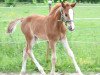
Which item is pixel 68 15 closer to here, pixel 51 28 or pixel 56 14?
pixel 56 14

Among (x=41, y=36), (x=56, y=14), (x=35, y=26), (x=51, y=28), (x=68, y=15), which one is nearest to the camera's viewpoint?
(x=68, y=15)

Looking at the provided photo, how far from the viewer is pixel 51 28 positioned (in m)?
7.31

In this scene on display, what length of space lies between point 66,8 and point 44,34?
110 centimetres

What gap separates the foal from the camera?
6672 mm

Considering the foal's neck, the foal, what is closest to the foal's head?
the foal

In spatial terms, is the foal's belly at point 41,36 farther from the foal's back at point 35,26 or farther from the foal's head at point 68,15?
the foal's head at point 68,15

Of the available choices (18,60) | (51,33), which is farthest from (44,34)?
(18,60)

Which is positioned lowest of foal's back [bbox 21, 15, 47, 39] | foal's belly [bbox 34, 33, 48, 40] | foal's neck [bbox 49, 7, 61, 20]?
foal's belly [bbox 34, 33, 48, 40]

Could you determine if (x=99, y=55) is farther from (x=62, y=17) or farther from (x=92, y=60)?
(x=62, y=17)

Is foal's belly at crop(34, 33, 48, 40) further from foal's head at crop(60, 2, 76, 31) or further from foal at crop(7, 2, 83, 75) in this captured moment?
foal's head at crop(60, 2, 76, 31)

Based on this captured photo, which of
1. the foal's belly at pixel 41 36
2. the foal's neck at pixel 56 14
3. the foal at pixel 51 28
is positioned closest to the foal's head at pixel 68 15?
the foal at pixel 51 28

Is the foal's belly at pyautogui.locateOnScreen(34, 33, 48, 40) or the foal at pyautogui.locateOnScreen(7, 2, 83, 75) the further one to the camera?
the foal's belly at pyautogui.locateOnScreen(34, 33, 48, 40)

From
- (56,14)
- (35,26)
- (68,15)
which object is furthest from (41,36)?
(68,15)

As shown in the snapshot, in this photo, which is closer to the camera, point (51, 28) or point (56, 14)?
point (56, 14)
